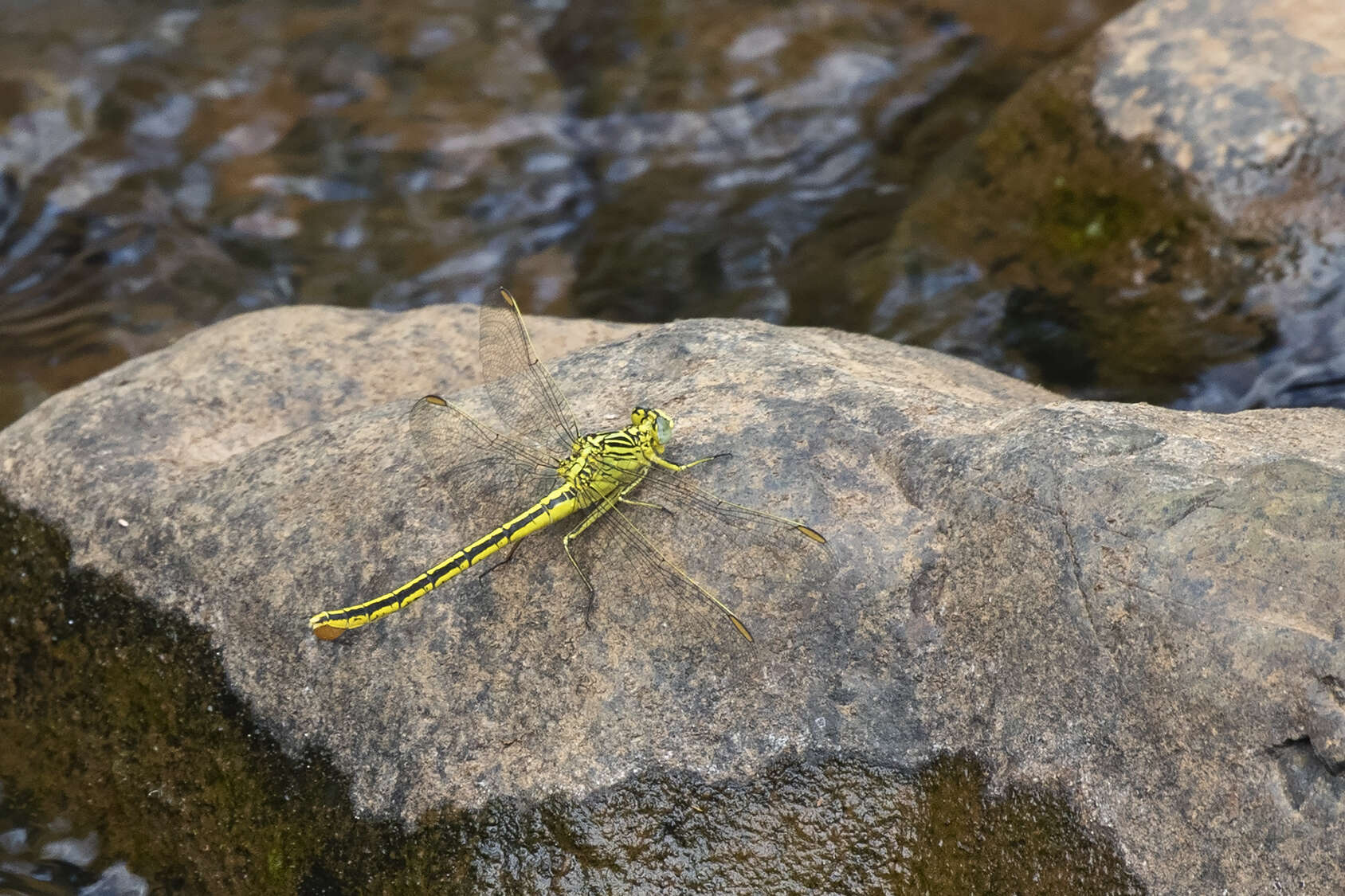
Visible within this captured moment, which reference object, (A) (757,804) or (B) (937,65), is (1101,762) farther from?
(B) (937,65)

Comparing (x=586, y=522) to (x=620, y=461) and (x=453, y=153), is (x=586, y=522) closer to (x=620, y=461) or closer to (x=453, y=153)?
(x=620, y=461)

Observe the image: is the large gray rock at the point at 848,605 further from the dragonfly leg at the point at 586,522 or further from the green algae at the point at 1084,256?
the green algae at the point at 1084,256

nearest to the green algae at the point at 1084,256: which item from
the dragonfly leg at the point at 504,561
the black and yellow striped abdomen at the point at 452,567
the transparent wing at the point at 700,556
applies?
the transparent wing at the point at 700,556

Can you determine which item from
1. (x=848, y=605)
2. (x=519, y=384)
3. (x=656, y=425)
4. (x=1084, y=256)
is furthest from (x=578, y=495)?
(x=1084, y=256)

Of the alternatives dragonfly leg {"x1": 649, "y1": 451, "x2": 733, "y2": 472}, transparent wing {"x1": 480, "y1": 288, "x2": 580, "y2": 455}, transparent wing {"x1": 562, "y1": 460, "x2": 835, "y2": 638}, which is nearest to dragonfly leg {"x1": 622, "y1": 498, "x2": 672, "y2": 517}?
transparent wing {"x1": 562, "y1": 460, "x2": 835, "y2": 638}

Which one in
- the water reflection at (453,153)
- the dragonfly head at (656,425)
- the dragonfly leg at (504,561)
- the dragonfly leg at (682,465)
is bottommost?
the water reflection at (453,153)

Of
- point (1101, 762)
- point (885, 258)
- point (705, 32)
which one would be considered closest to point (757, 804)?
point (1101, 762)
